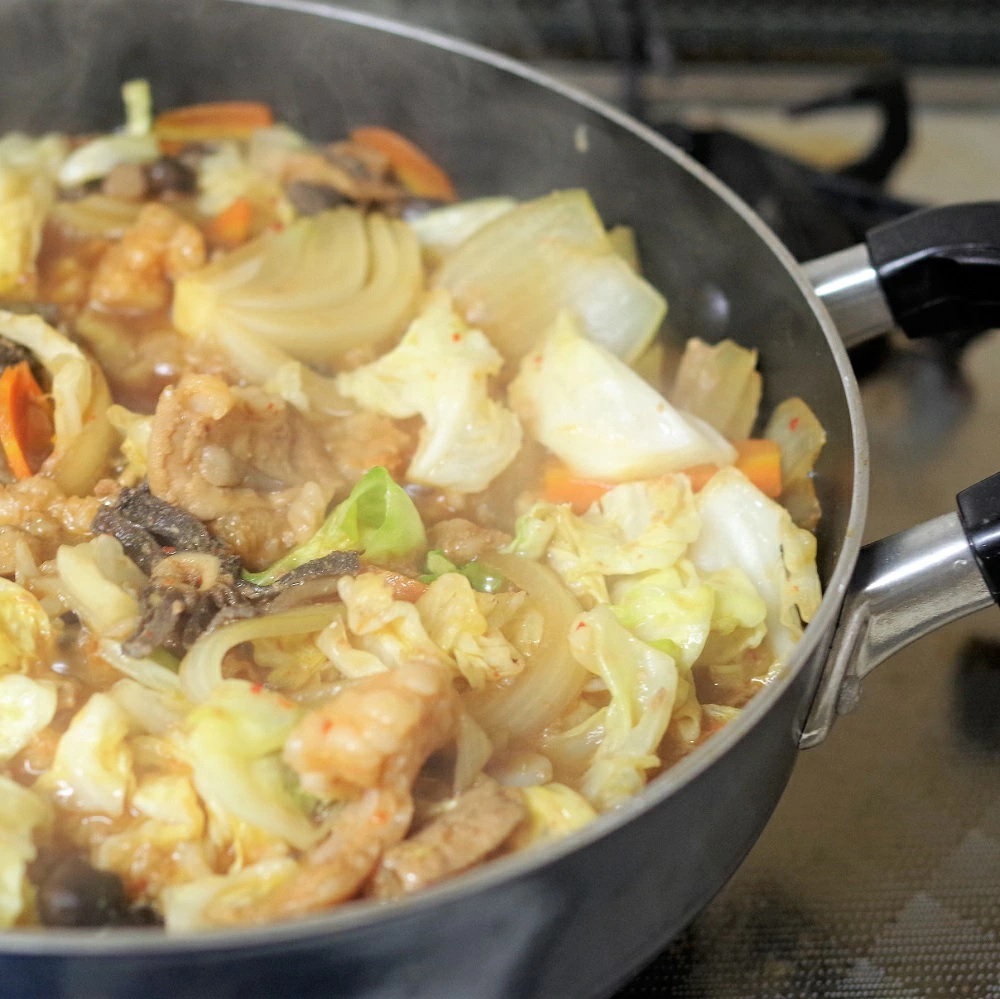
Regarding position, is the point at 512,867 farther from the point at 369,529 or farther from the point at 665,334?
the point at 665,334

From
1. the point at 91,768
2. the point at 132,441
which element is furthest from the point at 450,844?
the point at 132,441

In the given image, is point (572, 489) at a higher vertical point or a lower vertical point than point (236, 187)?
lower

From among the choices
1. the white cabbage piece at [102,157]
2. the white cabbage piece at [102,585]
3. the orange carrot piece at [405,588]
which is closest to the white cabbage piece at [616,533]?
the orange carrot piece at [405,588]

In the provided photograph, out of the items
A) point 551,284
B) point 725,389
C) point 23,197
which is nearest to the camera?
point 725,389

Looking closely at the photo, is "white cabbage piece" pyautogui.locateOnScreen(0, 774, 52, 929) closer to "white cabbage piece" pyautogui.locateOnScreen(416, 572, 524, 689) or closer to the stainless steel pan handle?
"white cabbage piece" pyautogui.locateOnScreen(416, 572, 524, 689)

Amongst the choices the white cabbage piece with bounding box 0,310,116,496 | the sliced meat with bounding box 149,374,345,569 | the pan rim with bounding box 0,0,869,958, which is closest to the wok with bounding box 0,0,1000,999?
the pan rim with bounding box 0,0,869,958

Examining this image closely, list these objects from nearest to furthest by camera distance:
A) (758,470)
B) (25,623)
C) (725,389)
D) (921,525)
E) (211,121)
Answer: (921,525) < (25,623) < (758,470) < (725,389) < (211,121)

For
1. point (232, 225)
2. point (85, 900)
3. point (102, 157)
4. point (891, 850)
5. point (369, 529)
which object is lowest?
point (891, 850)
